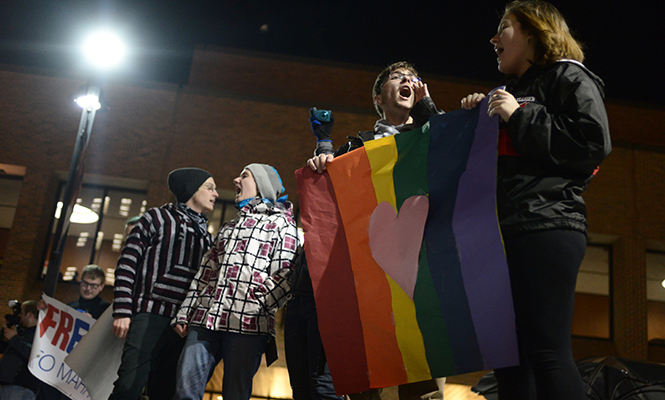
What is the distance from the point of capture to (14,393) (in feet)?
17.0

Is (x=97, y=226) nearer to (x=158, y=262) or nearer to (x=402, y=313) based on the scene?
(x=158, y=262)

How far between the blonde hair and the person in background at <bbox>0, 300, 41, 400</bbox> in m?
5.36

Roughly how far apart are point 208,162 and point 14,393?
856 cm

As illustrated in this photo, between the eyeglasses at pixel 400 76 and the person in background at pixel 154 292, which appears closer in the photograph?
the eyeglasses at pixel 400 76

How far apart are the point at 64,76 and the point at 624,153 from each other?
15056mm

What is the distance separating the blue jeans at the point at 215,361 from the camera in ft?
9.36

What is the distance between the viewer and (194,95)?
1376cm

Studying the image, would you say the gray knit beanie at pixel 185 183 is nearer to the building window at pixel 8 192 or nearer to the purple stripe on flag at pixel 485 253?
the purple stripe on flag at pixel 485 253

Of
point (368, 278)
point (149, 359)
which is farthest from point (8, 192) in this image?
point (368, 278)

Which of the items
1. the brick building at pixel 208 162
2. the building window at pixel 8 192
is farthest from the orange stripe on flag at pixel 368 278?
the building window at pixel 8 192

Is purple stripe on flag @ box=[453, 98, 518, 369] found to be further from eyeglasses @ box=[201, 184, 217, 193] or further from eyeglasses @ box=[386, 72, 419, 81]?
eyeglasses @ box=[201, 184, 217, 193]

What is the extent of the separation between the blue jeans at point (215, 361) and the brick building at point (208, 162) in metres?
10.1

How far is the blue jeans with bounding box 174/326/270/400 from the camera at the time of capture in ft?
9.36

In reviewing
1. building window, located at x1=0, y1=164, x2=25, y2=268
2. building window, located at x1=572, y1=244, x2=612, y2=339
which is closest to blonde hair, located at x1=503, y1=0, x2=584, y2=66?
building window, located at x1=572, y1=244, x2=612, y2=339
